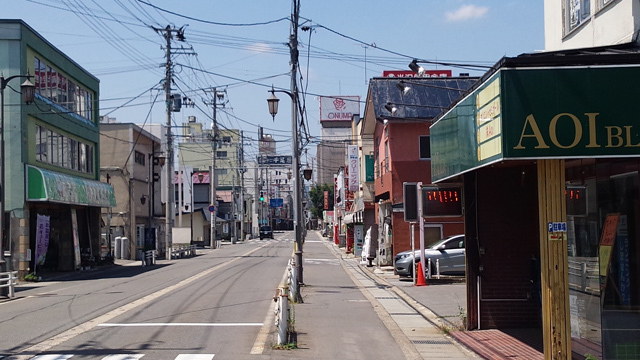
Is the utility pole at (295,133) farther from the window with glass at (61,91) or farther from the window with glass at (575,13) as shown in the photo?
the window with glass at (61,91)

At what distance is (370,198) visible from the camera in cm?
3916

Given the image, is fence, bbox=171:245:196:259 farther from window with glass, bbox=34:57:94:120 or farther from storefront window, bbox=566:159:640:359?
storefront window, bbox=566:159:640:359

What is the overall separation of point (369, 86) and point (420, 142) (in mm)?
3940

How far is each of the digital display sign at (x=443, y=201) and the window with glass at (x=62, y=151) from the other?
74.4 ft

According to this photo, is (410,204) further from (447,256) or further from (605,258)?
(605,258)

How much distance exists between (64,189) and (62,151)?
11.0ft

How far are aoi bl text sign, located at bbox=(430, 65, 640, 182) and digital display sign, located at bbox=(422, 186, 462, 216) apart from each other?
483 centimetres

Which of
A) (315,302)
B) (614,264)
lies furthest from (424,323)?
(614,264)

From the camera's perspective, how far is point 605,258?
9586 millimetres

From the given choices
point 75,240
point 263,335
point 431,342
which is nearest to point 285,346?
point 263,335

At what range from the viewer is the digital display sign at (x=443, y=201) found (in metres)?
14.2

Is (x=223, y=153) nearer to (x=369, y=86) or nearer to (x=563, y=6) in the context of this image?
(x=369, y=86)

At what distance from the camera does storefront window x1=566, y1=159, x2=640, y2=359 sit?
9281 mm

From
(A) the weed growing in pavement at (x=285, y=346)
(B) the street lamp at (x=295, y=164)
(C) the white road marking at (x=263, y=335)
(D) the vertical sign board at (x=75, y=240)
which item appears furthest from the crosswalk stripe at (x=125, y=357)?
(D) the vertical sign board at (x=75, y=240)
